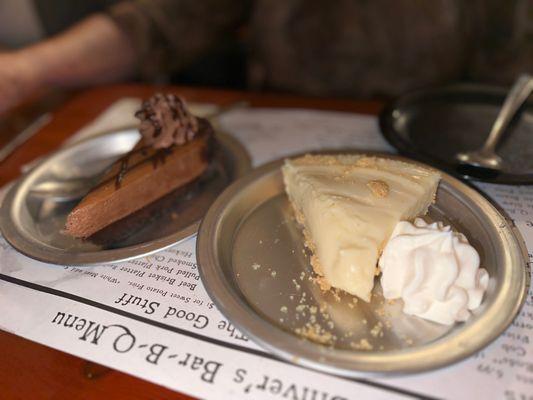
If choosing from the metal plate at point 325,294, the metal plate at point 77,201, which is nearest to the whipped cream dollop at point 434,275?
the metal plate at point 325,294

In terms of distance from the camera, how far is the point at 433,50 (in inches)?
50.3

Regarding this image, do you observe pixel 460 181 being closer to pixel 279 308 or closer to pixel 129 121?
pixel 279 308

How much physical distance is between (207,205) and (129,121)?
447mm

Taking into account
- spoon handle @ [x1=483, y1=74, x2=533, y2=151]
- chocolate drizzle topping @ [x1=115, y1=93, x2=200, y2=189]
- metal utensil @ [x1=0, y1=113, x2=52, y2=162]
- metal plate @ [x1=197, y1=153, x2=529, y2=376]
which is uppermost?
chocolate drizzle topping @ [x1=115, y1=93, x2=200, y2=189]

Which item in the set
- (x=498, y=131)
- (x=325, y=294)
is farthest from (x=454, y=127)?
(x=325, y=294)

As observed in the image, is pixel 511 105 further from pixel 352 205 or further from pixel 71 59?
pixel 71 59

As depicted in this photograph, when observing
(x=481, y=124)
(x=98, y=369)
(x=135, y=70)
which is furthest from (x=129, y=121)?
(x=481, y=124)

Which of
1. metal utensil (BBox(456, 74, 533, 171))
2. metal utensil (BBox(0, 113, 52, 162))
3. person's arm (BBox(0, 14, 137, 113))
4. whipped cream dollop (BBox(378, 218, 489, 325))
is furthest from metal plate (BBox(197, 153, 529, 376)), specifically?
person's arm (BBox(0, 14, 137, 113))

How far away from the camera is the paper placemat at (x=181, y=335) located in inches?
22.0

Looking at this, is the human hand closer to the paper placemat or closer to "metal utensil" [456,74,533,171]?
the paper placemat

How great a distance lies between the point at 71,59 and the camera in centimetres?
133

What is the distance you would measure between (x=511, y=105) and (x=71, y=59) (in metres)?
1.21

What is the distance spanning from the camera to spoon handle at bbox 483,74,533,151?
95 cm

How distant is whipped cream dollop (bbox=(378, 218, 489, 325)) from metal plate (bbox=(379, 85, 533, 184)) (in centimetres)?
22
